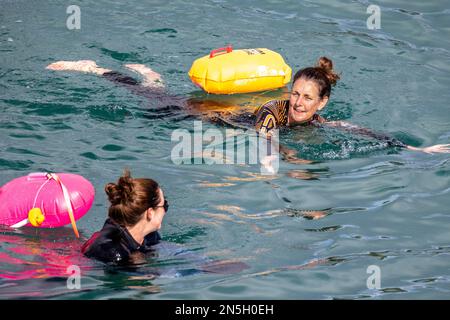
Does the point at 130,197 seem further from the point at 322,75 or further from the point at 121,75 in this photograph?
the point at 121,75

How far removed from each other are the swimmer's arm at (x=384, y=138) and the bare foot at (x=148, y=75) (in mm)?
2094

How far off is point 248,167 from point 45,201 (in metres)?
2.50

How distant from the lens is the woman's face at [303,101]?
8344 mm

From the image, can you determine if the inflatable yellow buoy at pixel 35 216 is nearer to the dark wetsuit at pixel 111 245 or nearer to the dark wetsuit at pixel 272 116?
the dark wetsuit at pixel 111 245

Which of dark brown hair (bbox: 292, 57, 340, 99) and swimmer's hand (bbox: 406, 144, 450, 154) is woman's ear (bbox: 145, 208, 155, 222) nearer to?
dark brown hair (bbox: 292, 57, 340, 99)

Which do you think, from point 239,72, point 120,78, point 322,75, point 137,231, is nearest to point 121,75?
point 120,78

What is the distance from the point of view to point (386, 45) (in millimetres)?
11383

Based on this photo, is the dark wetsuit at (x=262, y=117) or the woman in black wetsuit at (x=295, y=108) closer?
the woman in black wetsuit at (x=295, y=108)

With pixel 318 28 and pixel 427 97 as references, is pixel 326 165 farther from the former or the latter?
pixel 318 28

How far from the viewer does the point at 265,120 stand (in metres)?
8.48

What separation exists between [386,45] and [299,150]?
12.0 feet

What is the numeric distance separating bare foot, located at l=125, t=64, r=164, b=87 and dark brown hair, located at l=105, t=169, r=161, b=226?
148 inches

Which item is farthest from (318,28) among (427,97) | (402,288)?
(402,288)

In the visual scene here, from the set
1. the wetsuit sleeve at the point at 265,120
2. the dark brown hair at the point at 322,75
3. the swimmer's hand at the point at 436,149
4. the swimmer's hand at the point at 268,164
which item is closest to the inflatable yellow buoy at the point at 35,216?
the swimmer's hand at the point at 268,164
